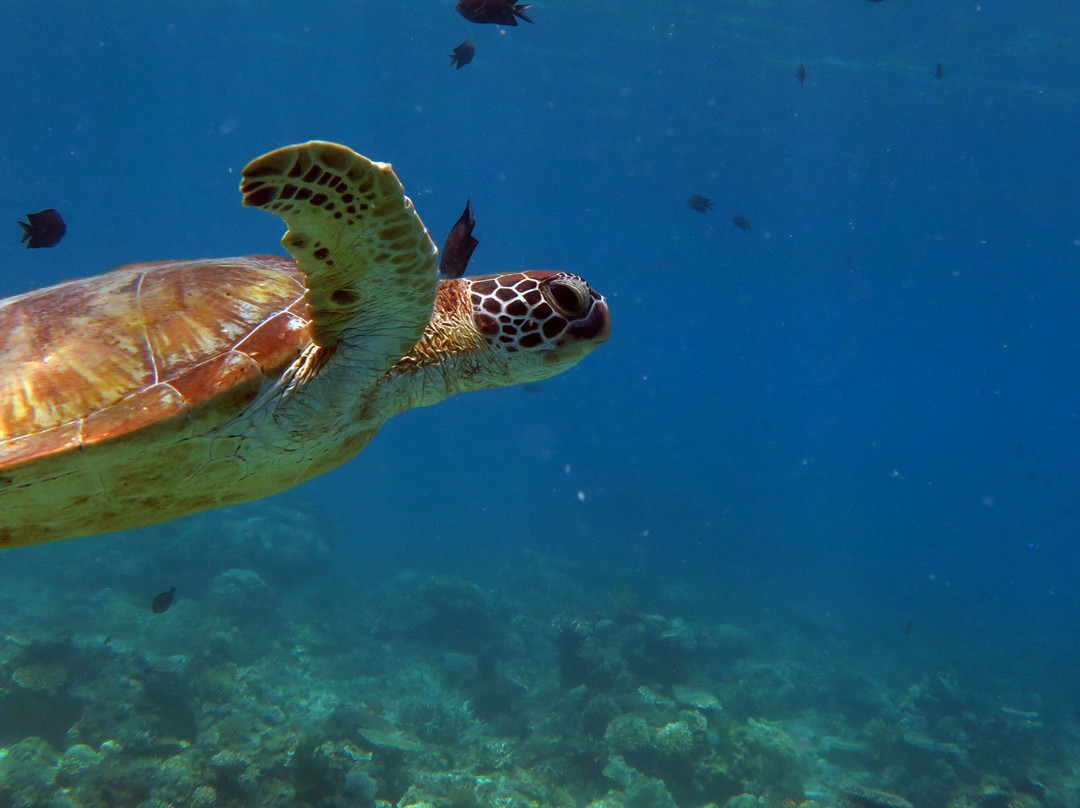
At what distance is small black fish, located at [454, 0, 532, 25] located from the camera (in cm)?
450

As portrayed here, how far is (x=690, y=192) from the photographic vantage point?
37.5 metres

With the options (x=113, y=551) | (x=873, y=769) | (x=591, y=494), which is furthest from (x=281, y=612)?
(x=591, y=494)

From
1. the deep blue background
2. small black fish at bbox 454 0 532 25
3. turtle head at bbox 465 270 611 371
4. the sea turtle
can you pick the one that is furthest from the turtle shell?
the deep blue background

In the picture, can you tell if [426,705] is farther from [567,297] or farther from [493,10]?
[493,10]

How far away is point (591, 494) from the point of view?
3039cm

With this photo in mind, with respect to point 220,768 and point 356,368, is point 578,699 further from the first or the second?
point 356,368

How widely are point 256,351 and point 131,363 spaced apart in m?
0.41

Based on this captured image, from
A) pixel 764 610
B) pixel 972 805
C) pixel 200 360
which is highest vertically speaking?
pixel 200 360

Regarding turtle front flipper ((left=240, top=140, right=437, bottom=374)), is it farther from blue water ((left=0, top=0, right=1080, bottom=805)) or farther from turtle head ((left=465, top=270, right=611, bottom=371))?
blue water ((left=0, top=0, right=1080, bottom=805))

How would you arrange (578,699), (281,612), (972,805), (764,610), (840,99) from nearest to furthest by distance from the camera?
(972,805)
(578,699)
(281,612)
(764,610)
(840,99)

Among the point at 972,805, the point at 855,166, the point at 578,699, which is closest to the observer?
the point at 972,805

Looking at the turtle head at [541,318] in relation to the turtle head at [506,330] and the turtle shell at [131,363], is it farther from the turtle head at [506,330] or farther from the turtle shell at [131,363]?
the turtle shell at [131,363]

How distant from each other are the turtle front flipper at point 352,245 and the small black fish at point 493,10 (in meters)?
3.53

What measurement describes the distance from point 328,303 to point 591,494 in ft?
95.4
